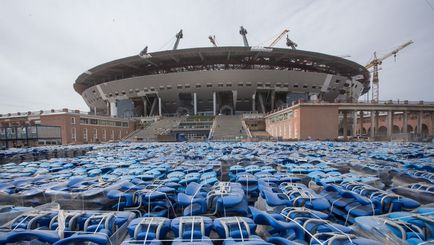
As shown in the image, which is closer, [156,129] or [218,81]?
[156,129]

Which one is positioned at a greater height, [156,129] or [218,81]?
[218,81]

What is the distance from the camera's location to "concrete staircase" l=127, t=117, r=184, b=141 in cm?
5621

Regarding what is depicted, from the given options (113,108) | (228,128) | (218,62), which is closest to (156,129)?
(228,128)

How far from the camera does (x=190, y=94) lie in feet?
242

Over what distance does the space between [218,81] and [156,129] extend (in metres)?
24.0

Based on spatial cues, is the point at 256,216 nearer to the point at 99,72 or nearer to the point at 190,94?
the point at 190,94

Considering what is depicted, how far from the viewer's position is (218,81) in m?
68.2

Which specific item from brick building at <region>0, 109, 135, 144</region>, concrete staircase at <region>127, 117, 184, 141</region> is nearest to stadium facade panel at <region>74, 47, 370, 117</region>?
concrete staircase at <region>127, 117, 184, 141</region>

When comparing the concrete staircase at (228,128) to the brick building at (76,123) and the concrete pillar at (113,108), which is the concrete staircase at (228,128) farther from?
the concrete pillar at (113,108)

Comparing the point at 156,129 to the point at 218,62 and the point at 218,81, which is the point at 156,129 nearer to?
the point at 218,81

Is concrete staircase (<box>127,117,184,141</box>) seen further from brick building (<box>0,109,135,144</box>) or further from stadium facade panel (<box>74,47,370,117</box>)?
stadium facade panel (<box>74,47,370,117</box>)

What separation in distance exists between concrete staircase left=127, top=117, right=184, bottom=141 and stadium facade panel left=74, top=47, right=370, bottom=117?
1004 centimetres

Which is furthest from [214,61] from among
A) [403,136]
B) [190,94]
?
[403,136]

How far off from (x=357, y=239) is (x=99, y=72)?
279 ft
